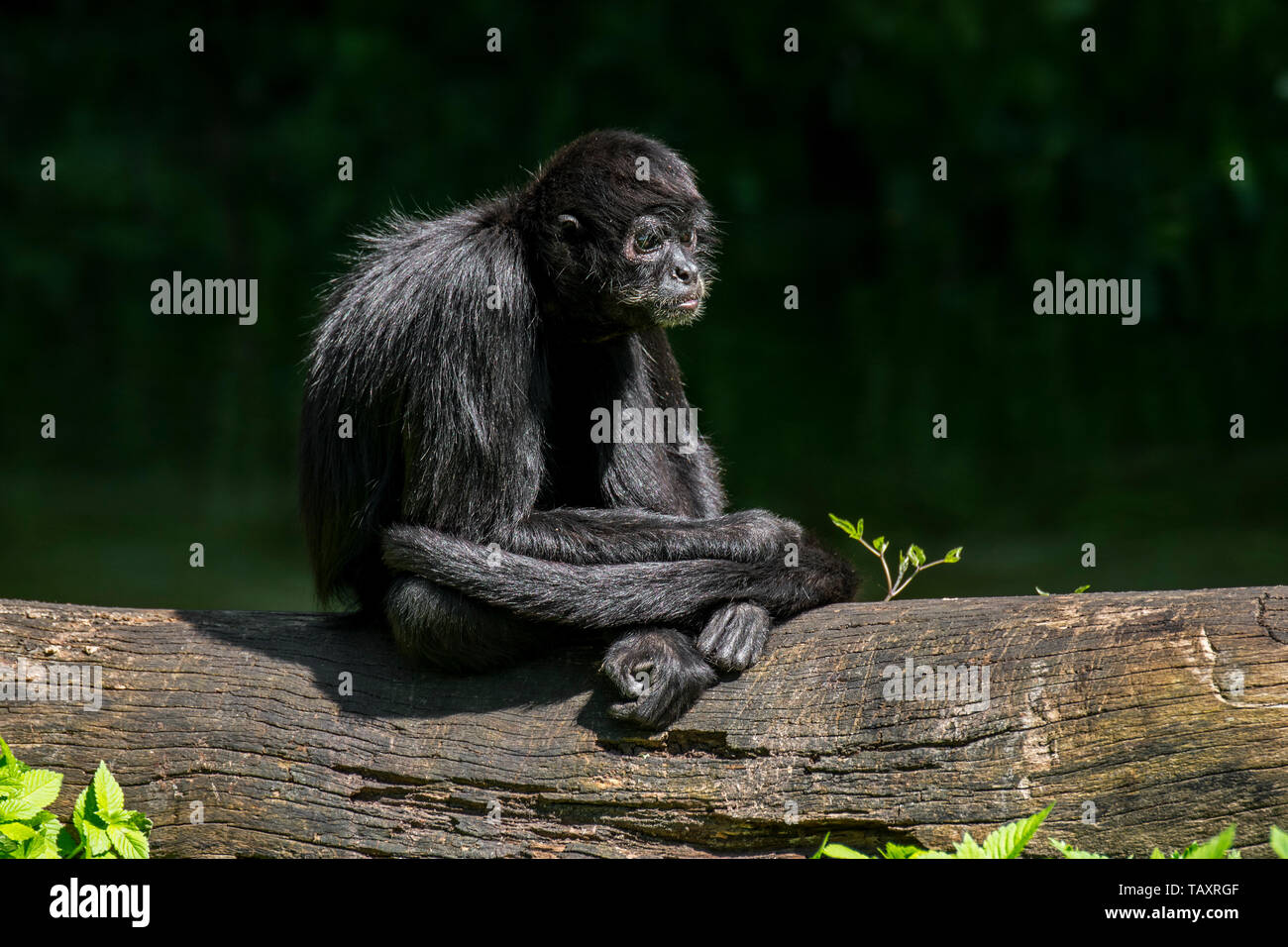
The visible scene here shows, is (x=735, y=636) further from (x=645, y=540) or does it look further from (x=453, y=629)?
(x=453, y=629)

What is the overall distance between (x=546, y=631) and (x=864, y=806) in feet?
5.49

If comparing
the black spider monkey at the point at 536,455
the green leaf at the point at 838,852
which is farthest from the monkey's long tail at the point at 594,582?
the green leaf at the point at 838,852

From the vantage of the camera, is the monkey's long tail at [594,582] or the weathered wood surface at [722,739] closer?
the weathered wood surface at [722,739]

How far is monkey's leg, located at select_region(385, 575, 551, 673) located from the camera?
609cm

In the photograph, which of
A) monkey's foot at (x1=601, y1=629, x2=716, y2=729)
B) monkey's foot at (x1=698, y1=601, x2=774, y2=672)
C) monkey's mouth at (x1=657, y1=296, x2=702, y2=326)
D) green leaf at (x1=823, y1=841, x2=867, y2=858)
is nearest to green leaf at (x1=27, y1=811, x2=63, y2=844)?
monkey's foot at (x1=601, y1=629, x2=716, y2=729)

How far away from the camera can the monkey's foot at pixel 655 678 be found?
571 cm

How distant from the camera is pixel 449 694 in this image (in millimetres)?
6191

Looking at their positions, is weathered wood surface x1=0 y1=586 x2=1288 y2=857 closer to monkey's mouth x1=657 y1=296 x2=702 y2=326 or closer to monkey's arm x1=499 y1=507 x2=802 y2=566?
monkey's arm x1=499 y1=507 x2=802 y2=566

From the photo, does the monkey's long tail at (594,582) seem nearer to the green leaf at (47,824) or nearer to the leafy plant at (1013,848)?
the leafy plant at (1013,848)

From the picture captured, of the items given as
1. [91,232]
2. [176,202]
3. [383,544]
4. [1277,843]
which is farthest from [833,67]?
[1277,843]

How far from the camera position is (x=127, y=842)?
581 cm

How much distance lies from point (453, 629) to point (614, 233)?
7.01ft

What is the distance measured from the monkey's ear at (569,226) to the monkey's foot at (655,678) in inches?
84.9

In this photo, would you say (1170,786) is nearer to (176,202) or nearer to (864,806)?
(864,806)
